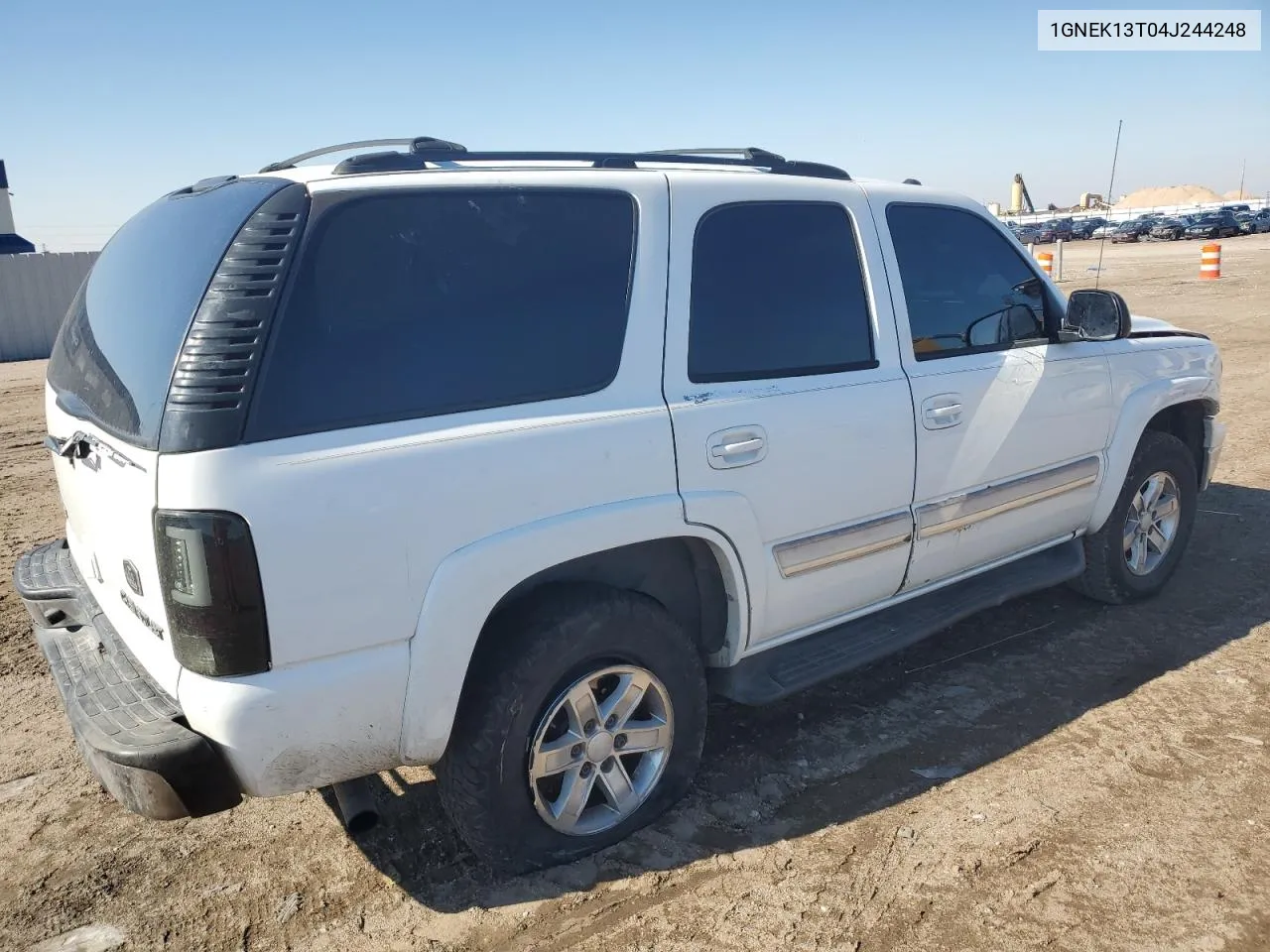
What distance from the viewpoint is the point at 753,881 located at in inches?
116

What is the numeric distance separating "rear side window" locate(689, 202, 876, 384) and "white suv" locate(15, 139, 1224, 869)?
1 cm

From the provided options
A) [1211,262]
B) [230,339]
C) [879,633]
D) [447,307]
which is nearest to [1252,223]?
[1211,262]

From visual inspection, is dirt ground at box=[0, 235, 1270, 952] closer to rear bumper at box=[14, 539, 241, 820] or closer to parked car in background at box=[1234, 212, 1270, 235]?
rear bumper at box=[14, 539, 241, 820]

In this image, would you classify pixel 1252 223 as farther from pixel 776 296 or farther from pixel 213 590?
pixel 213 590

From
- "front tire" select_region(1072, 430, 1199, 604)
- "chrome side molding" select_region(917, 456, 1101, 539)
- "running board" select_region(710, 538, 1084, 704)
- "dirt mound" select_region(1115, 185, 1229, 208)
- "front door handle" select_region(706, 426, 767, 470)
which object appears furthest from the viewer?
"dirt mound" select_region(1115, 185, 1229, 208)

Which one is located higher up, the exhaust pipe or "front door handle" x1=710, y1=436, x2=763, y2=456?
"front door handle" x1=710, y1=436, x2=763, y2=456

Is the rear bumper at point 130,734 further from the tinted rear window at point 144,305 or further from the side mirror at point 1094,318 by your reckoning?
the side mirror at point 1094,318

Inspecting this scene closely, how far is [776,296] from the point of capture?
3.37 m

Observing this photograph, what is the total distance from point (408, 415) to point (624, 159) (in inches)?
48.4

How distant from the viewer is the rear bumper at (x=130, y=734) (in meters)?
2.38

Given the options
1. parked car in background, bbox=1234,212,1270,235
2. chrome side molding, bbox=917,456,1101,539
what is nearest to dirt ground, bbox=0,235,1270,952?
→ chrome side molding, bbox=917,456,1101,539

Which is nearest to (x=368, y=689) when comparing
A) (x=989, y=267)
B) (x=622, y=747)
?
(x=622, y=747)

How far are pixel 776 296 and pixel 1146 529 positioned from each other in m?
2.69

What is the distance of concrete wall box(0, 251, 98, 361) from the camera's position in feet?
68.2
